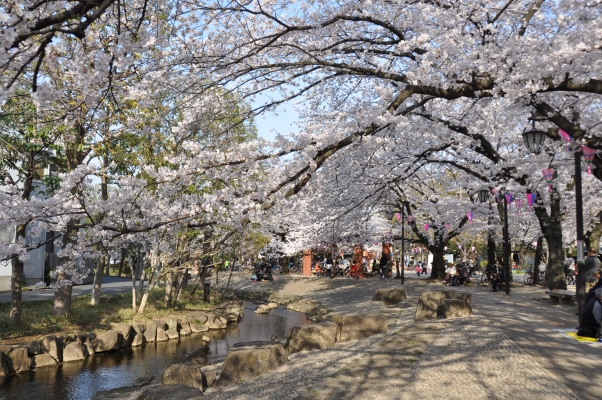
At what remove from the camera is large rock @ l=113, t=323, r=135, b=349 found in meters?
13.3

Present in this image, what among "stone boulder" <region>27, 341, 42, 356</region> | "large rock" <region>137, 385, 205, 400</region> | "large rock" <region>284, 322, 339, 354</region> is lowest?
"stone boulder" <region>27, 341, 42, 356</region>

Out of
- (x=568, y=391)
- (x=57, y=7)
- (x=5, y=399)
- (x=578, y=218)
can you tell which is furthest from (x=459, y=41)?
(x=5, y=399)

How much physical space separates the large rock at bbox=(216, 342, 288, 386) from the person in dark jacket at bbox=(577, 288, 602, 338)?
5285 millimetres

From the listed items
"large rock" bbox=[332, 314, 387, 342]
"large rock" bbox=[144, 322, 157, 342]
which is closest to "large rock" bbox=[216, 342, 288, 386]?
"large rock" bbox=[332, 314, 387, 342]

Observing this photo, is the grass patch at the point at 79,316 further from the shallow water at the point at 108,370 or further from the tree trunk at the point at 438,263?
the tree trunk at the point at 438,263

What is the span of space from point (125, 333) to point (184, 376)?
21.0 ft

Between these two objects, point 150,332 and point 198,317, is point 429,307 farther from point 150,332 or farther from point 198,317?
point 198,317

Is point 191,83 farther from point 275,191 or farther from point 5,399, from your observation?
point 5,399

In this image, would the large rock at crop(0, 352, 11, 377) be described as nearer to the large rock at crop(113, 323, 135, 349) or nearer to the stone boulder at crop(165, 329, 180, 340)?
the large rock at crop(113, 323, 135, 349)

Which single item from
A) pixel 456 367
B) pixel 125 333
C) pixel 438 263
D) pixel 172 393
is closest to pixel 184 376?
pixel 172 393

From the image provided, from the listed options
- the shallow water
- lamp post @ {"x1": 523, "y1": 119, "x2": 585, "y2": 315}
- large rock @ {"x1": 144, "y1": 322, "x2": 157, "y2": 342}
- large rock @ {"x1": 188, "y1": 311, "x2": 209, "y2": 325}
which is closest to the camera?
the shallow water

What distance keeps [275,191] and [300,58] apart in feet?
11.7

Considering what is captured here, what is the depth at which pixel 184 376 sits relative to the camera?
789 centimetres

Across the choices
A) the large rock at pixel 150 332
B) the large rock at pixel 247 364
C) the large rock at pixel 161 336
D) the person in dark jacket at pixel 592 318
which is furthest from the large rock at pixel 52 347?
the person in dark jacket at pixel 592 318
